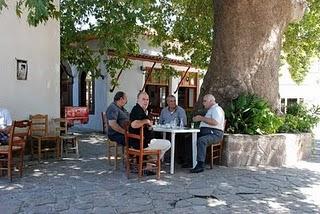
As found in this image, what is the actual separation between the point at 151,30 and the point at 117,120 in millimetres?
7385

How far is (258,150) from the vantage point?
24.9ft

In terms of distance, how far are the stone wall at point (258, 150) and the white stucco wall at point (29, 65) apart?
3.71 m

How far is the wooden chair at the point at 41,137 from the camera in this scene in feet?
25.9

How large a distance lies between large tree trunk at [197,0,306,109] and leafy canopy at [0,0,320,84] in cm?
181

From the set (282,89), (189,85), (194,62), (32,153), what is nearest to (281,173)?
(32,153)

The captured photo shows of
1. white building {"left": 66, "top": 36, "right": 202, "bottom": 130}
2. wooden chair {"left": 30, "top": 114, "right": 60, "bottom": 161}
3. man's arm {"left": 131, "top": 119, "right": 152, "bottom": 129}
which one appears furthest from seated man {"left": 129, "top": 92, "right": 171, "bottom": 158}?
white building {"left": 66, "top": 36, "right": 202, "bottom": 130}

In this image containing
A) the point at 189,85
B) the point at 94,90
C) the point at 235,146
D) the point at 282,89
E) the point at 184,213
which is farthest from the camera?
the point at 282,89

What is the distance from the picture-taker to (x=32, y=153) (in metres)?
8.03

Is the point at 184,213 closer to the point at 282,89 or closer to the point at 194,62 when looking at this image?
the point at 194,62

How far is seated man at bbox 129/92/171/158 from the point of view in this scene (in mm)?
6121

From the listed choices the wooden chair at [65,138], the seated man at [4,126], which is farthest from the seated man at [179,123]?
the seated man at [4,126]

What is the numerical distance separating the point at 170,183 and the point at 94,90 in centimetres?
863

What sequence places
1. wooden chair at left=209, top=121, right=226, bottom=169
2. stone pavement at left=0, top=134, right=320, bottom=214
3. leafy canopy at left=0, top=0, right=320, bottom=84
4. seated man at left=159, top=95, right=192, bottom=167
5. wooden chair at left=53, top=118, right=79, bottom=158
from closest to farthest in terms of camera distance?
stone pavement at left=0, top=134, right=320, bottom=214 → wooden chair at left=209, top=121, right=226, bottom=169 → seated man at left=159, top=95, right=192, bottom=167 → wooden chair at left=53, top=118, right=79, bottom=158 → leafy canopy at left=0, top=0, right=320, bottom=84

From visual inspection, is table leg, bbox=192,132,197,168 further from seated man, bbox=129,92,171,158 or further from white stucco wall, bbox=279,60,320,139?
white stucco wall, bbox=279,60,320,139
